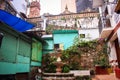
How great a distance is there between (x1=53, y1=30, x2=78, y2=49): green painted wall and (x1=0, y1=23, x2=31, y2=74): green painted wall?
7.18 meters

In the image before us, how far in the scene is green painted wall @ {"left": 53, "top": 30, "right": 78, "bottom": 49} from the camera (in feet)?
47.8

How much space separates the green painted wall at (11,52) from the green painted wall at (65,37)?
718cm

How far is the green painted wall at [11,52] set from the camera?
5227 millimetres

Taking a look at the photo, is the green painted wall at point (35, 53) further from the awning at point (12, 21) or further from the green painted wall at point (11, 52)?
the green painted wall at point (11, 52)

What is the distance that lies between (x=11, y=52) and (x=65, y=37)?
30.5ft

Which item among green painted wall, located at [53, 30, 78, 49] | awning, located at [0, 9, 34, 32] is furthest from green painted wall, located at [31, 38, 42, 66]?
green painted wall, located at [53, 30, 78, 49]

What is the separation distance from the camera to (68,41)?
14602mm

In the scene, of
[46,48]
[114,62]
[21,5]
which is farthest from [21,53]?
[21,5]

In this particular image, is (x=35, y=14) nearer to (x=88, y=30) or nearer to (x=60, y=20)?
(x=60, y=20)

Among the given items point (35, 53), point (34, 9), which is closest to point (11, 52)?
point (35, 53)

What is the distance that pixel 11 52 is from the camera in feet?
19.6

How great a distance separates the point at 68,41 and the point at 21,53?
8041 mm

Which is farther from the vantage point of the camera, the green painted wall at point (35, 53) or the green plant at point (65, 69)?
the green plant at point (65, 69)

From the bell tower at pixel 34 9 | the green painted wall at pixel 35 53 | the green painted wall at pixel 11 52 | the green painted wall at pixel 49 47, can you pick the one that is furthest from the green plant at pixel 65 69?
the bell tower at pixel 34 9
